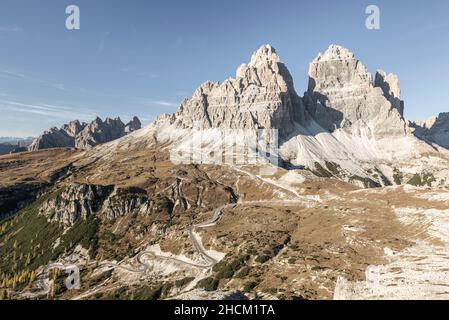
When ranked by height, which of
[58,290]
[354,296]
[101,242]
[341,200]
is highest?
[341,200]

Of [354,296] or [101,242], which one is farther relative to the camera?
[101,242]

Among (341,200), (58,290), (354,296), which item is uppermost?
(341,200)

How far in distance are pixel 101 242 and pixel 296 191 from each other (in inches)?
4555

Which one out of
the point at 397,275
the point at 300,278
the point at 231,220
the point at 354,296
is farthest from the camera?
the point at 231,220

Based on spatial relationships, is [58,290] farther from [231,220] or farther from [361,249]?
[361,249]

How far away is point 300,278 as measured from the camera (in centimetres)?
7588

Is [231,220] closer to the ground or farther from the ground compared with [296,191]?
closer to the ground

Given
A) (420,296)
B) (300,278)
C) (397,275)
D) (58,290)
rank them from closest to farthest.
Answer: (420,296) < (397,275) < (300,278) < (58,290)
